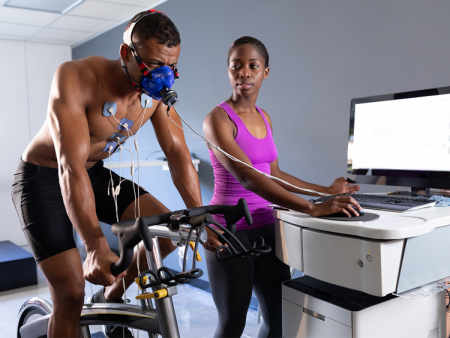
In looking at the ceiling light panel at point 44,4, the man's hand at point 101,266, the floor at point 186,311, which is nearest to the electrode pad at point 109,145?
the man's hand at point 101,266

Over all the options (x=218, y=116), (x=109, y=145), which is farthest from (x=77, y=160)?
(x=218, y=116)

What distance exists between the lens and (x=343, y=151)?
2203 millimetres

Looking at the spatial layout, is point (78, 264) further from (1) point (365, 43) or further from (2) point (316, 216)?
(1) point (365, 43)

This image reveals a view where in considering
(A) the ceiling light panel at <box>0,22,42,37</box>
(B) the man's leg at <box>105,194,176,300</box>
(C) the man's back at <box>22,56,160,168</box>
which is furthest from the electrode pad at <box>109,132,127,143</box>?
(A) the ceiling light panel at <box>0,22,42,37</box>

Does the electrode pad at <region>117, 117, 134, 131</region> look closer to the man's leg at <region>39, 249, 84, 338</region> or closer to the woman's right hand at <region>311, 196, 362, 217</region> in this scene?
the man's leg at <region>39, 249, 84, 338</region>

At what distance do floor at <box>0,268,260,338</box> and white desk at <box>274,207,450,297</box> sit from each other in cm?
127

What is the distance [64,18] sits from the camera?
4016mm

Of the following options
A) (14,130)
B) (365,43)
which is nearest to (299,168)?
(365,43)

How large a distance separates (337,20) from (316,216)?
1336 mm

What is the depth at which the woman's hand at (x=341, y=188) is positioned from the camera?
5.69 feet

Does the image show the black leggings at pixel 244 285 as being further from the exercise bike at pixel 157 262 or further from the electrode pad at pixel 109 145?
the electrode pad at pixel 109 145

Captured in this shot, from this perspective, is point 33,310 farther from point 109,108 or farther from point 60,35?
point 60,35

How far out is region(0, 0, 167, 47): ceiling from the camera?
357 centimetres

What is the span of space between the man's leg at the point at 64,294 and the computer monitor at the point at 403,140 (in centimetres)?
113
